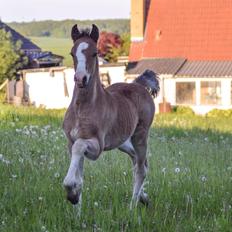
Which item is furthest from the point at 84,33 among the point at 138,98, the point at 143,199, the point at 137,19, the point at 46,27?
the point at 46,27

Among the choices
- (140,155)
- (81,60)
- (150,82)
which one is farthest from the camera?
(150,82)

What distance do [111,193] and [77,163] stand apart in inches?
85.3

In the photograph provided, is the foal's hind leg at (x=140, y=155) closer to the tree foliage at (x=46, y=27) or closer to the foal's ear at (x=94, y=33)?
the foal's ear at (x=94, y=33)

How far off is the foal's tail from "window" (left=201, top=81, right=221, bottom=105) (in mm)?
35573

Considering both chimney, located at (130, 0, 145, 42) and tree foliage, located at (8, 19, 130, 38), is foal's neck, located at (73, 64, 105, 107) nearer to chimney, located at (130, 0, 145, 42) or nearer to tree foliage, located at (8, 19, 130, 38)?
chimney, located at (130, 0, 145, 42)

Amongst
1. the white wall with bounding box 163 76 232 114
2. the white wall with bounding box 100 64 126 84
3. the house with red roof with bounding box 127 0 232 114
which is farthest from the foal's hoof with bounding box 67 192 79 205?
the white wall with bounding box 100 64 126 84

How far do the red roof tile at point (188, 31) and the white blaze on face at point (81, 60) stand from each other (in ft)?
132

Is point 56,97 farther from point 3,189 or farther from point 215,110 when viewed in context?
point 3,189

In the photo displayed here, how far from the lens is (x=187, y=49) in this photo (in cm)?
4744

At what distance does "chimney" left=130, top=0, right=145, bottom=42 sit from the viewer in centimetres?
5031

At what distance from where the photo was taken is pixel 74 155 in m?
6.19

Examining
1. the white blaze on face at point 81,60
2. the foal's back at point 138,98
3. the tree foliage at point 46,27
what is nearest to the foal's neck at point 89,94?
the white blaze on face at point 81,60

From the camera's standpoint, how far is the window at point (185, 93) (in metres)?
45.5

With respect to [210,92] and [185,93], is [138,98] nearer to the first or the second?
[210,92]
